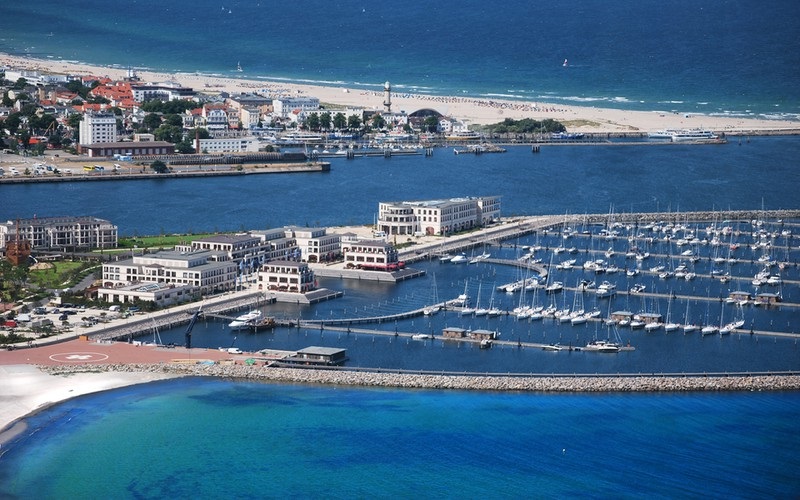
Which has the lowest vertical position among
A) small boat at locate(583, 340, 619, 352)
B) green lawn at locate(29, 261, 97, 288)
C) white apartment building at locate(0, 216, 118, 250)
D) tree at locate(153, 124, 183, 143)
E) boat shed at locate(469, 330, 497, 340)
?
small boat at locate(583, 340, 619, 352)

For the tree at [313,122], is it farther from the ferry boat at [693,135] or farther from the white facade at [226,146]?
the ferry boat at [693,135]

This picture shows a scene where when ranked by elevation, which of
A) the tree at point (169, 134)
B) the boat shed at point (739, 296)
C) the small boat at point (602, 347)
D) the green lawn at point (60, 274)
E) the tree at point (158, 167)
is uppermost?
the tree at point (169, 134)

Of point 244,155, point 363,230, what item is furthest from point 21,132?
point 363,230

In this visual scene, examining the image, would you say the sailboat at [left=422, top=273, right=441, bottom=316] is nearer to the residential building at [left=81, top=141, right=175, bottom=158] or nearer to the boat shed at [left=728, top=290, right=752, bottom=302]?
the boat shed at [left=728, top=290, right=752, bottom=302]

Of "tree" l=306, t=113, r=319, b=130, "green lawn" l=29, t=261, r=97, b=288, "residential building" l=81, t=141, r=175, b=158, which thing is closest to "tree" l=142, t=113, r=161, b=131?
"residential building" l=81, t=141, r=175, b=158

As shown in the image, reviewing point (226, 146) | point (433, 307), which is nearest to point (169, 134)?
point (226, 146)

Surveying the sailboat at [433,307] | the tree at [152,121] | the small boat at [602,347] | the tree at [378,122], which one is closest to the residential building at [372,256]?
the sailboat at [433,307]
